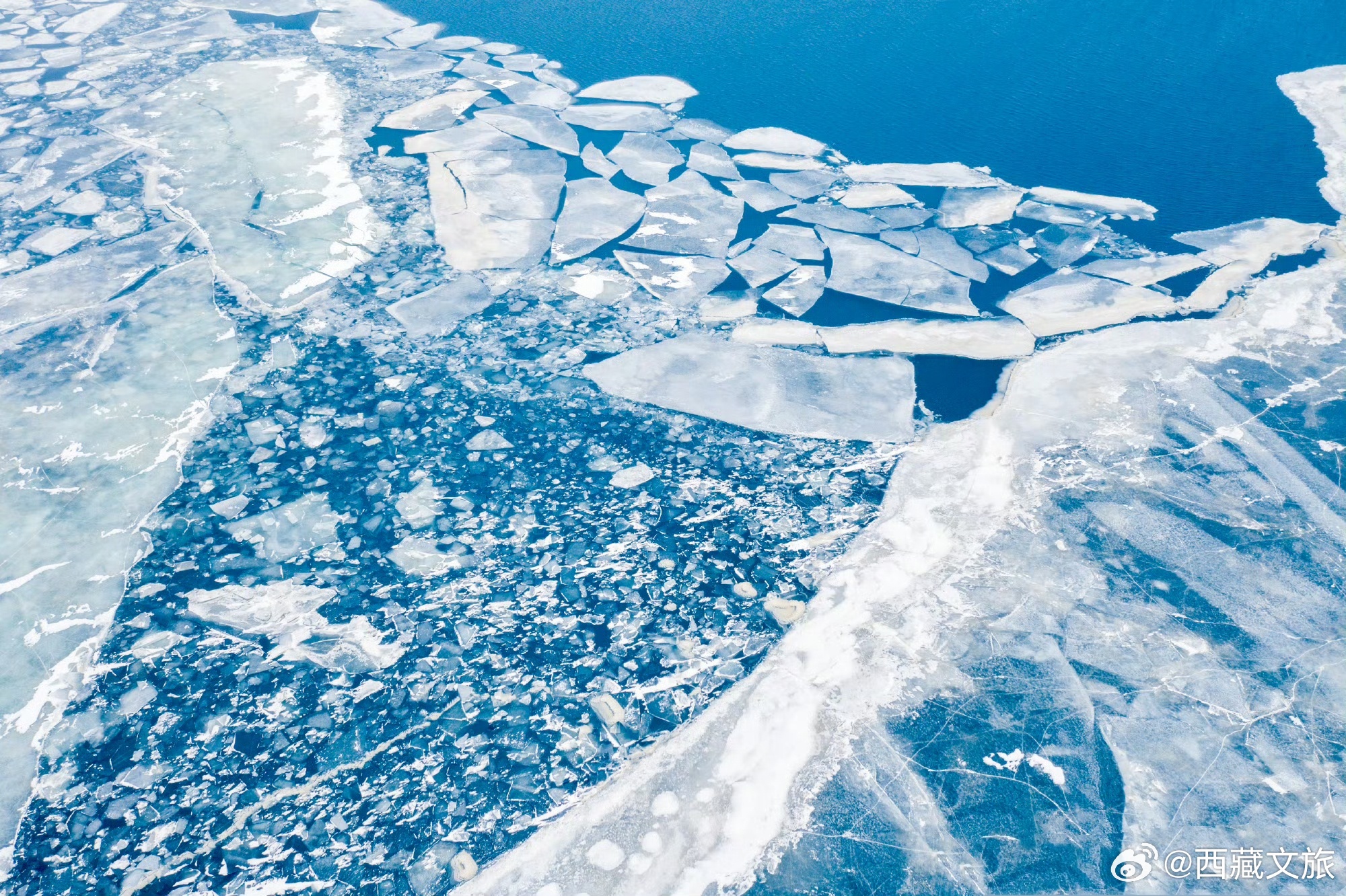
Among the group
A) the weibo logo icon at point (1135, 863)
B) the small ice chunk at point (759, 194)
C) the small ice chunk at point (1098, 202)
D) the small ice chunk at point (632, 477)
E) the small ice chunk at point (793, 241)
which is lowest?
the small ice chunk at point (632, 477)

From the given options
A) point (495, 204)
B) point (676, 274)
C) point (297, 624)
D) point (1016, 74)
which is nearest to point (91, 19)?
point (495, 204)

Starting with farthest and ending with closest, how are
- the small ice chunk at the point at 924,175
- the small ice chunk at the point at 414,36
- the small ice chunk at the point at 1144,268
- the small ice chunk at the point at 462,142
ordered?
the small ice chunk at the point at 414,36 → the small ice chunk at the point at 462,142 → the small ice chunk at the point at 924,175 → the small ice chunk at the point at 1144,268

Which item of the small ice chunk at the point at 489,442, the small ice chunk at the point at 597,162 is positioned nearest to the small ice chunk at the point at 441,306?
the small ice chunk at the point at 489,442

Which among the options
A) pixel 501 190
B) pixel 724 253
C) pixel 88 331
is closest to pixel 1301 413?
pixel 724 253

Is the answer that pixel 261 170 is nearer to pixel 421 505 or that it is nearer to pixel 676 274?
pixel 676 274

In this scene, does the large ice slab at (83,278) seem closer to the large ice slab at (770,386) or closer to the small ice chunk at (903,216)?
the large ice slab at (770,386)

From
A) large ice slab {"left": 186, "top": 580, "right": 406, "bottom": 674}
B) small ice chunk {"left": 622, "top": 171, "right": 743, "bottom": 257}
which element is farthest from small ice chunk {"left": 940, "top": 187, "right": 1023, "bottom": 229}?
large ice slab {"left": 186, "top": 580, "right": 406, "bottom": 674}

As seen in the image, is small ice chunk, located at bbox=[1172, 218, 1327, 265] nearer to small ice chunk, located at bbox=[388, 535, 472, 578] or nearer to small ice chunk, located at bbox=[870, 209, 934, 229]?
small ice chunk, located at bbox=[870, 209, 934, 229]
